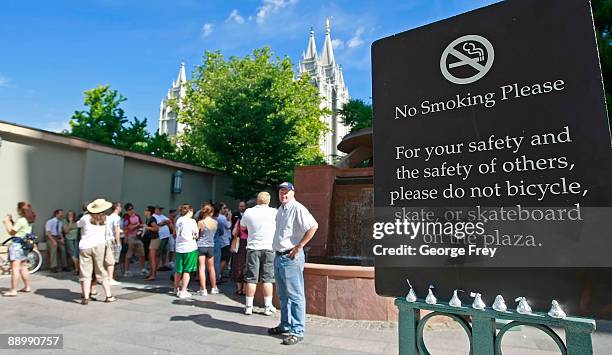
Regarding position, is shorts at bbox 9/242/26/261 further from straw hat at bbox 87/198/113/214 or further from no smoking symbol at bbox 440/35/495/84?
no smoking symbol at bbox 440/35/495/84

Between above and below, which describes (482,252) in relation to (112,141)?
below

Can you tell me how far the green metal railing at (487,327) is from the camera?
142 cm

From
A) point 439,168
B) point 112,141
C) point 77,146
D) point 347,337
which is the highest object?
point 112,141

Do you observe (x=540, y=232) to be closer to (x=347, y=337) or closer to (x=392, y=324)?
(x=347, y=337)

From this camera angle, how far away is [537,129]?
161cm

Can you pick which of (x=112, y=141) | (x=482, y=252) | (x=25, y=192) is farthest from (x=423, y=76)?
(x=112, y=141)

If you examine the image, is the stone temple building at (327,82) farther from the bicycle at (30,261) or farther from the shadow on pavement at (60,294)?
the shadow on pavement at (60,294)

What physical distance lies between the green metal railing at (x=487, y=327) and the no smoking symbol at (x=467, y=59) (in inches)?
43.1

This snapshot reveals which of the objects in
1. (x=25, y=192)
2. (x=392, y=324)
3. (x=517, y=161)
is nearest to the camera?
(x=517, y=161)

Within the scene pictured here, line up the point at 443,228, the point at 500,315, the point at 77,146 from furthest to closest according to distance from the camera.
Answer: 1. the point at 77,146
2. the point at 443,228
3. the point at 500,315

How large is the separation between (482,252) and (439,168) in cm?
45

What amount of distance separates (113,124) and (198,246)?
18577 mm

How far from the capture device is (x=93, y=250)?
21.0 feet

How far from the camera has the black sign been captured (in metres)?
1.48
